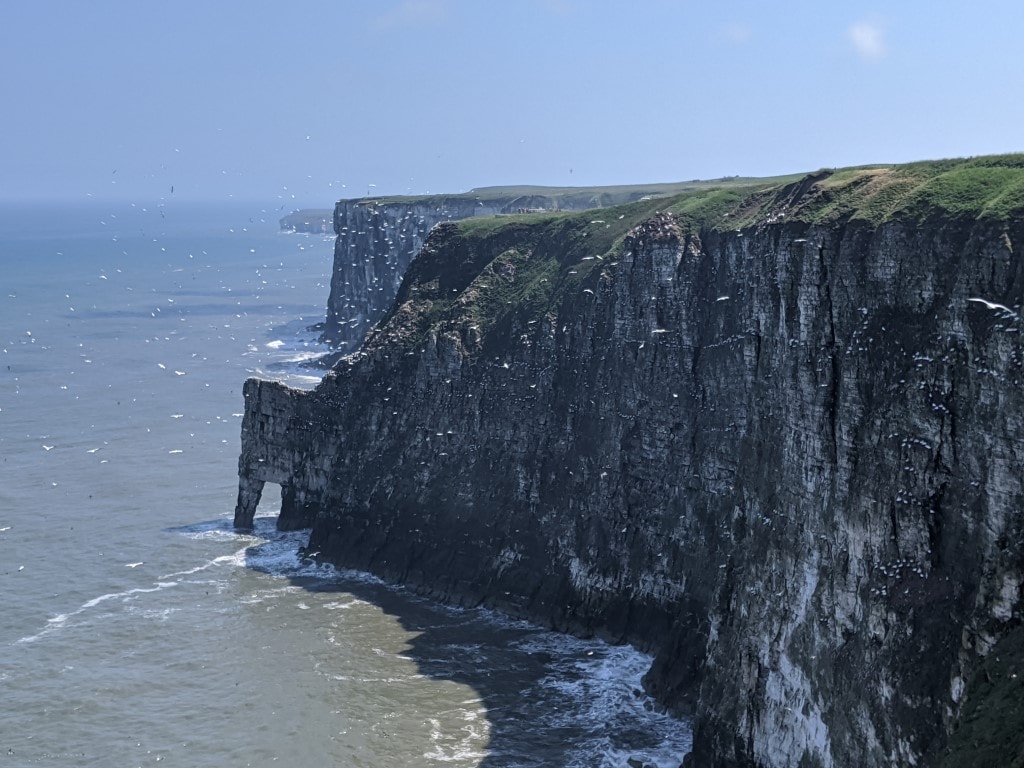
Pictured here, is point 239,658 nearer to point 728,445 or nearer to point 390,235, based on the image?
point 728,445

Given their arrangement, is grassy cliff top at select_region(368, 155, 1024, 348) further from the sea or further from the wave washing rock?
the sea

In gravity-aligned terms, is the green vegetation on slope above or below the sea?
above

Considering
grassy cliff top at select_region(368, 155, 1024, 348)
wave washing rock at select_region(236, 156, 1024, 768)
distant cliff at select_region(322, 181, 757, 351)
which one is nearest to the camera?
wave washing rock at select_region(236, 156, 1024, 768)

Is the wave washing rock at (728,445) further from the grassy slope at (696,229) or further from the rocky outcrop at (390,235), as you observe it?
the rocky outcrop at (390,235)

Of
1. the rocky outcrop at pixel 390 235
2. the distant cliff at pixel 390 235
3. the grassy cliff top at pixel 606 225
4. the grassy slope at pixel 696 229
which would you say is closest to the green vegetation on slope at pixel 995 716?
the grassy slope at pixel 696 229

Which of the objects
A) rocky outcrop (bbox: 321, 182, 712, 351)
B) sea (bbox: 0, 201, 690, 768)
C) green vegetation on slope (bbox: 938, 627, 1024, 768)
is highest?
rocky outcrop (bbox: 321, 182, 712, 351)

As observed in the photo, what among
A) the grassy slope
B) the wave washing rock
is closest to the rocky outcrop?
the grassy slope
